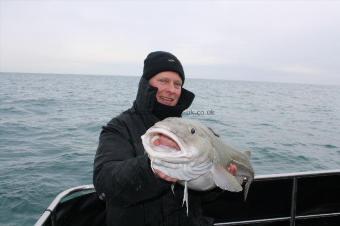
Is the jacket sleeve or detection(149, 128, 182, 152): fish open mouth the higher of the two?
detection(149, 128, 182, 152): fish open mouth

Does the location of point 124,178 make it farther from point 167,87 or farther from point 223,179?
point 167,87

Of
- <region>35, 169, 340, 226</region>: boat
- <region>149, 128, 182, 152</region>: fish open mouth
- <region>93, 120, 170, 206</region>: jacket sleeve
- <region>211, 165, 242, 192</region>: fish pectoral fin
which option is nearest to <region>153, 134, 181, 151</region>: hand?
<region>149, 128, 182, 152</region>: fish open mouth

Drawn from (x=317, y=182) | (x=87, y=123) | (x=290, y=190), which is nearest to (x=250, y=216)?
(x=290, y=190)

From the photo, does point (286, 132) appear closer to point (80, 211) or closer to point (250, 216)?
point (250, 216)

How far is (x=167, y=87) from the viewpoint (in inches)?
153

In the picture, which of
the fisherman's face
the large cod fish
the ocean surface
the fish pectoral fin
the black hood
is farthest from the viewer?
the ocean surface

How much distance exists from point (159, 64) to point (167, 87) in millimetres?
274

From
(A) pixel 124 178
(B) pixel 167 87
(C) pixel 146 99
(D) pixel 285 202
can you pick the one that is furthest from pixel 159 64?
(D) pixel 285 202

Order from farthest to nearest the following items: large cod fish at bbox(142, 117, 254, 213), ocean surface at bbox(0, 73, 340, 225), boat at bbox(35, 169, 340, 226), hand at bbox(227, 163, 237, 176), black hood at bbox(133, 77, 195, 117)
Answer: ocean surface at bbox(0, 73, 340, 225) < boat at bbox(35, 169, 340, 226) < black hood at bbox(133, 77, 195, 117) < hand at bbox(227, 163, 237, 176) < large cod fish at bbox(142, 117, 254, 213)

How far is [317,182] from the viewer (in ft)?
16.4

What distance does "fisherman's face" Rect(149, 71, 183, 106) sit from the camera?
3.86 metres

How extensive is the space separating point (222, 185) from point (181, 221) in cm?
64

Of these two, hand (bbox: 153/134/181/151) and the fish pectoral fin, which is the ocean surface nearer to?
the fish pectoral fin

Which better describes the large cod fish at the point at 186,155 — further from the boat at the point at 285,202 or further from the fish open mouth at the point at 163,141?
the boat at the point at 285,202
